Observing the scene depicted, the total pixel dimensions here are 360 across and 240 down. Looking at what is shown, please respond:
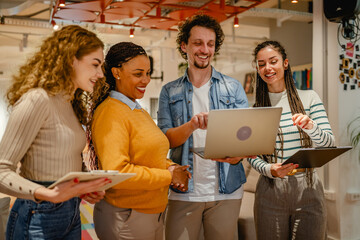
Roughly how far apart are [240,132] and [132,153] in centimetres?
52

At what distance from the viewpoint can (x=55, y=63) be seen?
1.46 meters

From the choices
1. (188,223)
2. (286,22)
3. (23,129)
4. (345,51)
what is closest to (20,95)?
(23,129)

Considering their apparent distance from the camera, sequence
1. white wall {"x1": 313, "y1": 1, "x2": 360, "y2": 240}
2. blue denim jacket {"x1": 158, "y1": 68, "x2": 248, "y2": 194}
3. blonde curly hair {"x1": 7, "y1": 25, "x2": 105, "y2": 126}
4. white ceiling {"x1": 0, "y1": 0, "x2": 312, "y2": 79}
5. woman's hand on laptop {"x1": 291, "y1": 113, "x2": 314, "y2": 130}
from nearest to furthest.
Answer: blonde curly hair {"x1": 7, "y1": 25, "x2": 105, "y2": 126} < woman's hand on laptop {"x1": 291, "y1": 113, "x2": 314, "y2": 130} < blue denim jacket {"x1": 158, "y1": 68, "x2": 248, "y2": 194} < white wall {"x1": 313, "y1": 1, "x2": 360, "y2": 240} < white ceiling {"x1": 0, "y1": 0, "x2": 312, "y2": 79}

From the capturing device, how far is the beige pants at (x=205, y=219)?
198 cm

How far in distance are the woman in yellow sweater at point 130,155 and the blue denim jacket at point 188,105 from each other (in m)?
Answer: 0.26

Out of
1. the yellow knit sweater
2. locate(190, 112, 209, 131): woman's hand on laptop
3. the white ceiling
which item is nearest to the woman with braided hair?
locate(190, 112, 209, 131): woman's hand on laptop

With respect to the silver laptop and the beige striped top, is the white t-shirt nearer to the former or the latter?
the silver laptop

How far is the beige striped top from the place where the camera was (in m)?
1.27

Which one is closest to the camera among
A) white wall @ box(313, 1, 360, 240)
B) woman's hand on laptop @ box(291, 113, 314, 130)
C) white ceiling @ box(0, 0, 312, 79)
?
woman's hand on laptop @ box(291, 113, 314, 130)

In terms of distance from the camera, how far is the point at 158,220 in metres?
1.77

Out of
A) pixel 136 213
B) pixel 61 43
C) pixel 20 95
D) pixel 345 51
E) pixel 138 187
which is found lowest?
pixel 136 213

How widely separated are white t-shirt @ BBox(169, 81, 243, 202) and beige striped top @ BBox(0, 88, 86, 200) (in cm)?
70

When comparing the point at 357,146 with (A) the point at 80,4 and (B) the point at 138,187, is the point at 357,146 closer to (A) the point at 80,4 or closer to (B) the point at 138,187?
(B) the point at 138,187

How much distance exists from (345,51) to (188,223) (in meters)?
2.83
